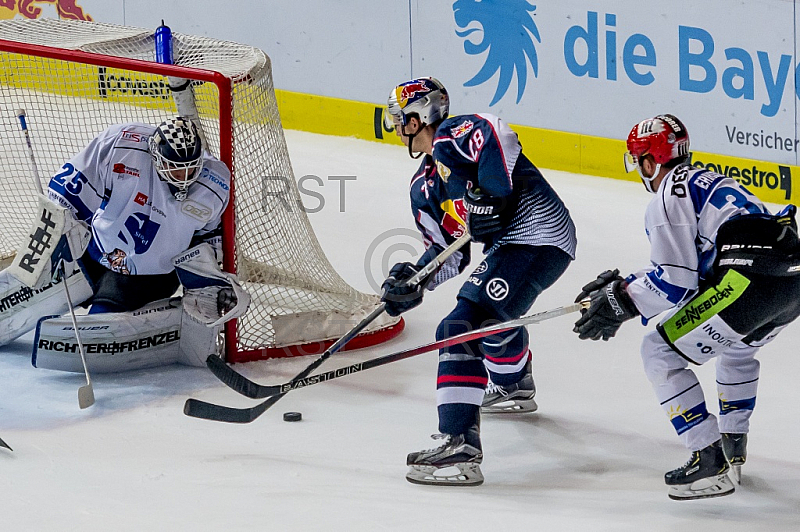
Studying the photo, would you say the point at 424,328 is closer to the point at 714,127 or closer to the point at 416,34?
the point at 714,127

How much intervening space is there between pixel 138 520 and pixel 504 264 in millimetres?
1210

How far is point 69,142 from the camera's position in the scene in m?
5.40

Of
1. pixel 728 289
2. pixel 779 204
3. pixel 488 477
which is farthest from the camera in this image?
pixel 779 204

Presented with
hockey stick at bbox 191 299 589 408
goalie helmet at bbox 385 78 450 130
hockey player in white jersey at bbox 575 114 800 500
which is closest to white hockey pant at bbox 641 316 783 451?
hockey player in white jersey at bbox 575 114 800 500

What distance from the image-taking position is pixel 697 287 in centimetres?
336

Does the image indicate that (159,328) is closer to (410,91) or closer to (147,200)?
(147,200)

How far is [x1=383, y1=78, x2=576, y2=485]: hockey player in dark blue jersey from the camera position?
3629 millimetres

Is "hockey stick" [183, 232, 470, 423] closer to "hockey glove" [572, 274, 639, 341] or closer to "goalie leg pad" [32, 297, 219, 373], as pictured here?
"goalie leg pad" [32, 297, 219, 373]

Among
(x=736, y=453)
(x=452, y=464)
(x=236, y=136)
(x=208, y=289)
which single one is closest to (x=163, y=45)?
(x=236, y=136)

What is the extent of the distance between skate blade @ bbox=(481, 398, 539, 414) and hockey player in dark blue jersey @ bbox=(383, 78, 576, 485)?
7.7 inches

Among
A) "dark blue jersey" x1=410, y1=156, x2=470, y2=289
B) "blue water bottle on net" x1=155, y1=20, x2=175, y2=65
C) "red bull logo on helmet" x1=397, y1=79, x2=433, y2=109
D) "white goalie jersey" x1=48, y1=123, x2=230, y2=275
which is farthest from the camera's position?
"blue water bottle on net" x1=155, y1=20, x2=175, y2=65

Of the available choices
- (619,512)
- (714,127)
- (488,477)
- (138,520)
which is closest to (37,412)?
(138,520)

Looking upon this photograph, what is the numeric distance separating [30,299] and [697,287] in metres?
2.29

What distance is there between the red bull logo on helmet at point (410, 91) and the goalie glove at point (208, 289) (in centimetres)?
92
